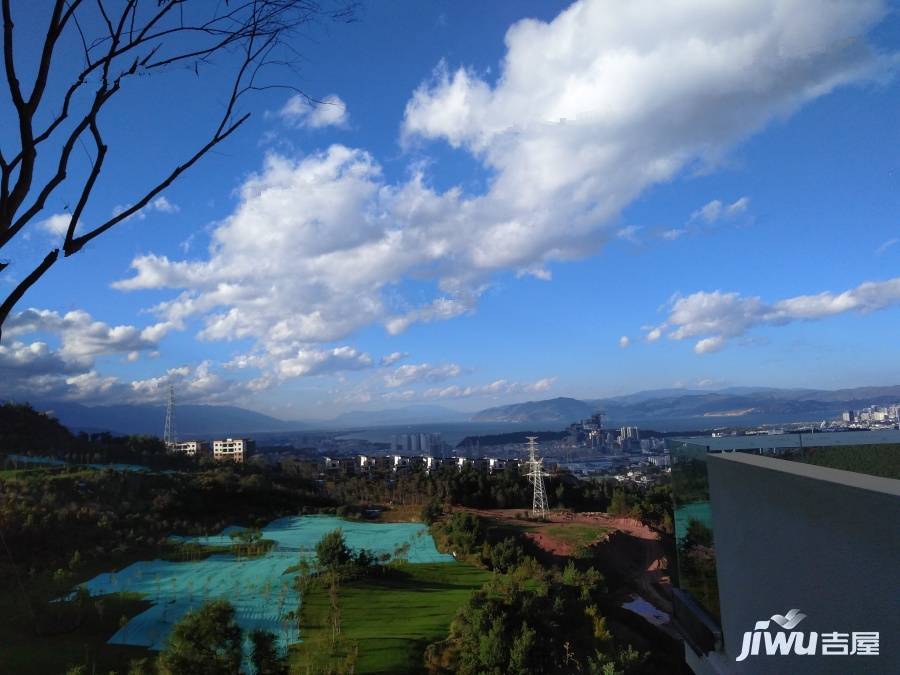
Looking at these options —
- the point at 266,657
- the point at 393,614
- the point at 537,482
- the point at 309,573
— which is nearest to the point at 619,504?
the point at 537,482

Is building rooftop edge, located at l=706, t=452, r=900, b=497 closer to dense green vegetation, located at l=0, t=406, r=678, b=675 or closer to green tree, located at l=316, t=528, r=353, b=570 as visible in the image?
dense green vegetation, located at l=0, t=406, r=678, b=675

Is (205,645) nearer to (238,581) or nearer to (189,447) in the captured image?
(238,581)

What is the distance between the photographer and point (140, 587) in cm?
464

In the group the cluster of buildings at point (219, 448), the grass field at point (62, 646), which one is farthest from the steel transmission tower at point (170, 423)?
the grass field at point (62, 646)

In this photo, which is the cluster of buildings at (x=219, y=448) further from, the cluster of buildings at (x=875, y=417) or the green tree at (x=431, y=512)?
the cluster of buildings at (x=875, y=417)

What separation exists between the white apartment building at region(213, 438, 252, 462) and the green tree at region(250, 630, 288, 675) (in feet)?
18.4

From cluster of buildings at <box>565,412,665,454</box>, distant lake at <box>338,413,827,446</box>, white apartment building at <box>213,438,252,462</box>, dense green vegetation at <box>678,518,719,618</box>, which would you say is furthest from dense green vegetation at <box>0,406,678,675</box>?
cluster of buildings at <box>565,412,665,454</box>

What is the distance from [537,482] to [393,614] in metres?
3.80

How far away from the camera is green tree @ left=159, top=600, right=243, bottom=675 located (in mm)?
3455

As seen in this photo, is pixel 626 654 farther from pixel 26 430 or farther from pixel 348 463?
pixel 26 430

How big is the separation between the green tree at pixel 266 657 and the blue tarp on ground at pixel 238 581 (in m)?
0.12

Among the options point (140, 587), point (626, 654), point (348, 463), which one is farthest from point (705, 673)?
point (348, 463)

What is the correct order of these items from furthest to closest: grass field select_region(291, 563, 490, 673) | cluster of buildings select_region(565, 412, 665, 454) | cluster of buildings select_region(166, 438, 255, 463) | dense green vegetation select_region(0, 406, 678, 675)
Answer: cluster of buildings select_region(565, 412, 665, 454)
cluster of buildings select_region(166, 438, 255, 463)
grass field select_region(291, 563, 490, 673)
dense green vegetation select_region(0, 406, 678, 675)

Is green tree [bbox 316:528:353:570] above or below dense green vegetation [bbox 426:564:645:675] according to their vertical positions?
above
